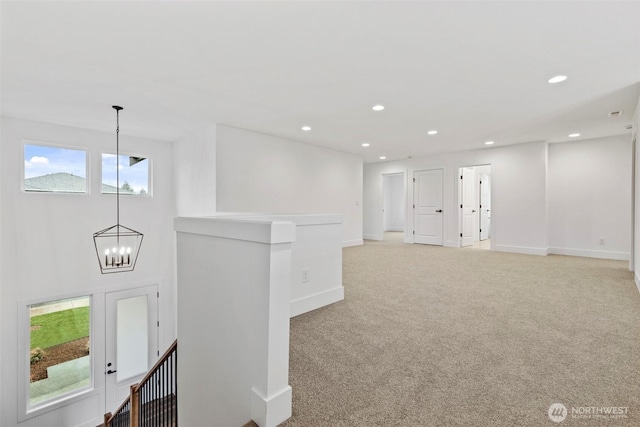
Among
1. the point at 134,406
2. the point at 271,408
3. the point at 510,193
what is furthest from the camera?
the point at 510,193

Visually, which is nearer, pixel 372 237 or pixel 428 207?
pixel 428 207

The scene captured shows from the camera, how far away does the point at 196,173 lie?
5258mm

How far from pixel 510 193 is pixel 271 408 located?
681 centimetres

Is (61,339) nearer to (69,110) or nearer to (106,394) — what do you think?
(106,394)

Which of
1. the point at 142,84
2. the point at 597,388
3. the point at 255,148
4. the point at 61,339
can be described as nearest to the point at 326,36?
the point at 142,84

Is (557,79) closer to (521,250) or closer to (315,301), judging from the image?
(315,301)

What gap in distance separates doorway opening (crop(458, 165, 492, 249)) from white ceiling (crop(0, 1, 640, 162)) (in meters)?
2.71

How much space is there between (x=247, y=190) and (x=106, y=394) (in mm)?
4353

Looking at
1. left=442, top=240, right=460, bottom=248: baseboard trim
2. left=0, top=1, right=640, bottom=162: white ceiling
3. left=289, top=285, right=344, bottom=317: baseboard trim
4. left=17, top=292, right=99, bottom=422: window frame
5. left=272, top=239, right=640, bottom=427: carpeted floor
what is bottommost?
left=17, top=292, right=99, bottom=422: window frame

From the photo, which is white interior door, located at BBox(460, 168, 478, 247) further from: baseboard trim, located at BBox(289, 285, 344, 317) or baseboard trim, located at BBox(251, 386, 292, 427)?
baseboard trim, located at BBox(251, 386, 292, 427)

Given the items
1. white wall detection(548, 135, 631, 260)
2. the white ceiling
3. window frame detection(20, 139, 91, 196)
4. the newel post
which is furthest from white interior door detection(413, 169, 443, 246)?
window frame detection(20, 139, 91, 196)

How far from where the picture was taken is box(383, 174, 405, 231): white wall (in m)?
12.2

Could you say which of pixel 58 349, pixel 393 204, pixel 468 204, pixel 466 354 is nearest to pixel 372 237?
pixel 468 204

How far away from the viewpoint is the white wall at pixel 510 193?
6.04 m
